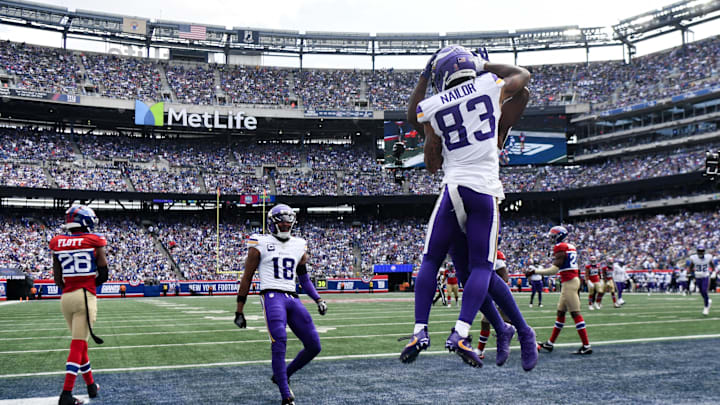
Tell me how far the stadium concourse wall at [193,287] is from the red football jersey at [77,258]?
2852 centimetres

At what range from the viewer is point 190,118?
52.3m

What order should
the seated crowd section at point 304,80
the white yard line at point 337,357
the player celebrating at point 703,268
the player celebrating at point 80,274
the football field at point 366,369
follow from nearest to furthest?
the football field at point 366,369 < the player celebrating at point 80,274 < the white yard line at point 337,357 < the player celebrating at point 703,268 < the seated crowd section at point 304,80

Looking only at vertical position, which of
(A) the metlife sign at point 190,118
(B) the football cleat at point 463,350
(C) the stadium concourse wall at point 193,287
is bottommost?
(C) the stadium concourse wall at point 193,287

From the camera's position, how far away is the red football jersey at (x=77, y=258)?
291 inches

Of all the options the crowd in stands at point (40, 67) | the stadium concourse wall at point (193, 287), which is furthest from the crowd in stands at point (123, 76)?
the stadium concourse wall at point (193, 287)

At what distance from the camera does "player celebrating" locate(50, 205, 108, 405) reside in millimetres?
7367

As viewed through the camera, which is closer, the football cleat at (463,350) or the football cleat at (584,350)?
the football cleat at (463,350)

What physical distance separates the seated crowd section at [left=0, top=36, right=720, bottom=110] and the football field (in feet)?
141

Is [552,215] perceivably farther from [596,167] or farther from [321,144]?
[321,144]

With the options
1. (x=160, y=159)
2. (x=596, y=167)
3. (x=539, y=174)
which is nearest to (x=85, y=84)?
(x=160, y=159)

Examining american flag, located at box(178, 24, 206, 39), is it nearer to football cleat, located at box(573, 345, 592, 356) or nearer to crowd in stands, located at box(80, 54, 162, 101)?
crowd in stands, located at box(80, 54, 162, 101)

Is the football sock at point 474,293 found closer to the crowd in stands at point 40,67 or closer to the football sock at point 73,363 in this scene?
the football sock at point 73,363

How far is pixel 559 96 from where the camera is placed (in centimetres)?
5916

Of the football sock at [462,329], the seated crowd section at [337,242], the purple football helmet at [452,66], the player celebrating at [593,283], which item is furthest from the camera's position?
the seated crowd section at [337,242]
